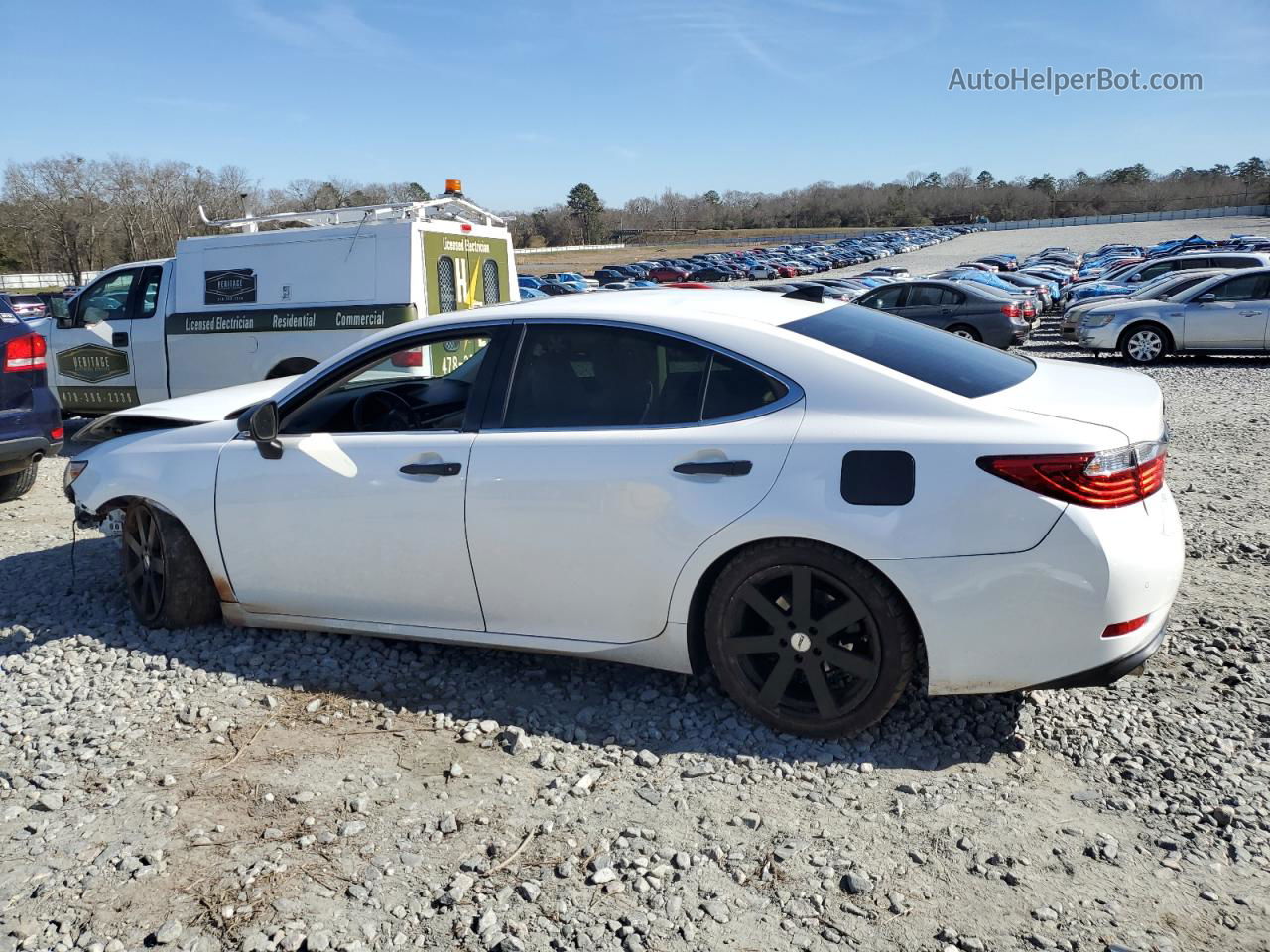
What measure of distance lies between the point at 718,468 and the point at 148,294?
8.99 metres

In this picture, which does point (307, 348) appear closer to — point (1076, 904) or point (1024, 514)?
point (1024, 514)

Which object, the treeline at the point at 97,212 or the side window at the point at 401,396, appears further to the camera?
the treeline at the point at 97,212

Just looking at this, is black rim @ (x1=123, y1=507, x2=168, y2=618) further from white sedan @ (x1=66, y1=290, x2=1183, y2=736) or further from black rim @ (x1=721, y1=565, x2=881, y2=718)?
black rim @ (x1=721, y1=565, x2=881, y2=718)

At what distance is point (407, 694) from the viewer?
4.18 m

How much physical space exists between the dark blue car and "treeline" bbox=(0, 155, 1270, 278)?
36.5 metres

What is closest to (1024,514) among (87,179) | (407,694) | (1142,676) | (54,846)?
(1142,676)

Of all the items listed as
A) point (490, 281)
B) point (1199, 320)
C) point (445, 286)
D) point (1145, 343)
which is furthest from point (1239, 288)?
point (445, 286)

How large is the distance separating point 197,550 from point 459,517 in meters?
1.56

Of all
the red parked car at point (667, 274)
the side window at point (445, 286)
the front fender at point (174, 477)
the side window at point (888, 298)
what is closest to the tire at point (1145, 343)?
the side window at point (888, 298)

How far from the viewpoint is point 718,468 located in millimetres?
3514

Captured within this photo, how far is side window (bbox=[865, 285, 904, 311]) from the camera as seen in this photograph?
62.6 feet

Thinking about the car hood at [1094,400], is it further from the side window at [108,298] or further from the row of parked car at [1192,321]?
the row of parked car at [1192,321]

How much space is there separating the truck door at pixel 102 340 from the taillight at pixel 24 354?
3.23 metres

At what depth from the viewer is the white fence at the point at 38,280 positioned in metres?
74.9
